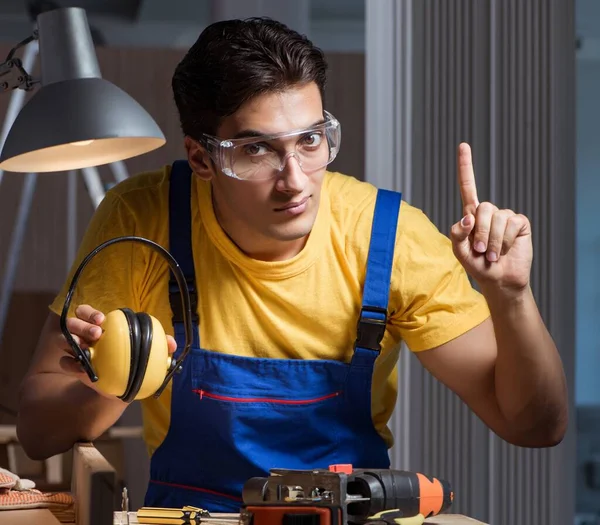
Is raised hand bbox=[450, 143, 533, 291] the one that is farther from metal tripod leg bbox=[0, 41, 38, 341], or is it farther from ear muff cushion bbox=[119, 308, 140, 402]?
metal tripod leg bbox=[0, 41, 38, 341]

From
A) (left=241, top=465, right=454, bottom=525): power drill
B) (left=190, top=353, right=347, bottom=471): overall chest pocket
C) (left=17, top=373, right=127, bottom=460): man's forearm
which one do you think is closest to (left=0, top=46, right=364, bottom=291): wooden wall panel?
(left=17, top=373, right=127, bottom=460): man's forearm

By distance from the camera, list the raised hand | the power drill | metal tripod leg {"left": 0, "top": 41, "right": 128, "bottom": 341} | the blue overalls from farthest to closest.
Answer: metal tripod leg {"left": 0, "top": 41, "right": 128, "bottom": 341}, the blue overalls, the raised hand, the power drill

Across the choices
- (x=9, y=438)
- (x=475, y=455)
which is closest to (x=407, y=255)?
(x=475, y=455)

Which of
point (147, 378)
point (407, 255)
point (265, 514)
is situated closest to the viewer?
point (265, 514)

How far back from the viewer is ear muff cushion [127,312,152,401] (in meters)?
1.12

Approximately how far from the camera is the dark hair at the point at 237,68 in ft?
4.74

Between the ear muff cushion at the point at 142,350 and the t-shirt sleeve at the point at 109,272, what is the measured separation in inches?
16.7

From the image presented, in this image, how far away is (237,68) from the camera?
145 cm

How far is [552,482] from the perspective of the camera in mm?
2242

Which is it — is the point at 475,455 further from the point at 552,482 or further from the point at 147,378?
the point at 147,378

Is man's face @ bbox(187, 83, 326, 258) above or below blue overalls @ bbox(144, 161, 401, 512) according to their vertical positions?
above

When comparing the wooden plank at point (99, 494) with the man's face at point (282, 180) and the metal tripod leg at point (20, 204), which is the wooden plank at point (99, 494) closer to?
the man's face at point (282, 180)

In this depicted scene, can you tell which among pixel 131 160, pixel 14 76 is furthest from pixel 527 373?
pixel 131 160

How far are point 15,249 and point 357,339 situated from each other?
4.65 ft
